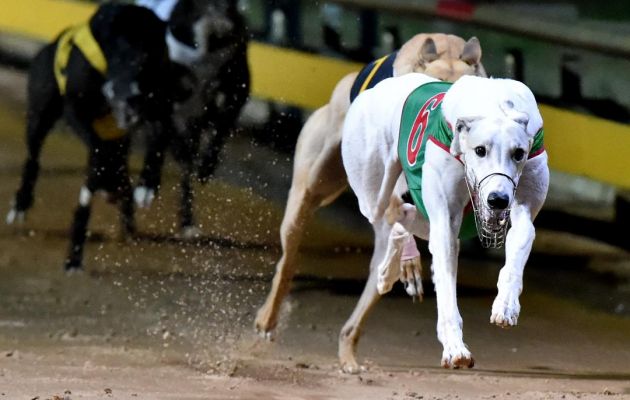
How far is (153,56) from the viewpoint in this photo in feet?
21.8

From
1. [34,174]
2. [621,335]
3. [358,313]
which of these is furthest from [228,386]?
[34,174]

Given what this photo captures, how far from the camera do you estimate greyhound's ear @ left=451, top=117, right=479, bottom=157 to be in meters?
3.30

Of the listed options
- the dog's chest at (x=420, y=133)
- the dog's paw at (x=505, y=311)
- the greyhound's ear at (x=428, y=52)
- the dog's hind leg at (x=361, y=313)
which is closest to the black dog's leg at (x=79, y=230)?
the dog's hind leg at (x=361, y=313)

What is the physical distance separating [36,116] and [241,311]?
186 centimetres

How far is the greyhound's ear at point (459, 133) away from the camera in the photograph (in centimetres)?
330

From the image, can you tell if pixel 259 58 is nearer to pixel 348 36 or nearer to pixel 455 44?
pixel 348 36

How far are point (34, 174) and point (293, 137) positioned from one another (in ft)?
4.26

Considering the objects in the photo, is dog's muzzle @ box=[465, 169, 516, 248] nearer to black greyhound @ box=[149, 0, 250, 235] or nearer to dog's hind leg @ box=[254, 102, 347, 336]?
dog's hind leg @ box=[254, 102, 347, 336]

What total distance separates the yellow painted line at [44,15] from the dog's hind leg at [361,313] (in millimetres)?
2542

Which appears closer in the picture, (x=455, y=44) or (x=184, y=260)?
(x=455, y=44)

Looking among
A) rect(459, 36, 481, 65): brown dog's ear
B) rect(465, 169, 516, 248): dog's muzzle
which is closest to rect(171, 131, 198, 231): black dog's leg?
rect(459, 36, 481, 65): brown dog's ear

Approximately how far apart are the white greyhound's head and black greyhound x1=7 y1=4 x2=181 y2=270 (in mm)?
3324

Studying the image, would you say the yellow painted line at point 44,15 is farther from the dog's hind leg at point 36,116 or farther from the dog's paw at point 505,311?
the dog's paw at point 505,311

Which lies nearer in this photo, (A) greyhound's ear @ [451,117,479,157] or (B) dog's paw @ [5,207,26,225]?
(A) greyhound's ear @ [451,117,479,157]
